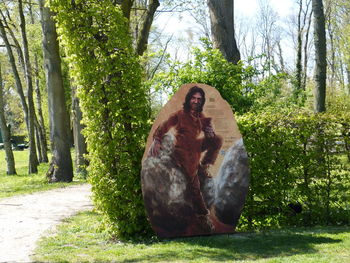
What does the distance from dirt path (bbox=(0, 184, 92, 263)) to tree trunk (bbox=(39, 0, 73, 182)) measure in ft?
4.70

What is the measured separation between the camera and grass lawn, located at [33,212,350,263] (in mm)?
7160

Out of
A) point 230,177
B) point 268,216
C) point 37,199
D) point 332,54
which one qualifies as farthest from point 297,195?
point 332,54

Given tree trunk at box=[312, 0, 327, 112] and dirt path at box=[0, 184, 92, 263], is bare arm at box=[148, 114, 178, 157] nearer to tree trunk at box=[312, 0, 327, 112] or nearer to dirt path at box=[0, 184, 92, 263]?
dirt path at box=[0, 184, 92, 263]

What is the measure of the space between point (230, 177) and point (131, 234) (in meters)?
2.05

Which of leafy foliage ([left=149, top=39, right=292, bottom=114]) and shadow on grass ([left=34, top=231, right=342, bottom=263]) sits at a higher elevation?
leafy foliage ([left=149, top=39, right=292, bottom=114])

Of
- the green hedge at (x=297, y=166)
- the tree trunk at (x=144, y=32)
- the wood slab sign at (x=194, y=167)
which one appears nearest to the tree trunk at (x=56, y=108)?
the tree trunk at (x=144, y=32)

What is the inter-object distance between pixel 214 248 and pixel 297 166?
2.65 metres

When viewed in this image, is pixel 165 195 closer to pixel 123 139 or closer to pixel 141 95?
pixel 123 139

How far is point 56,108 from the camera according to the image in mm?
17938

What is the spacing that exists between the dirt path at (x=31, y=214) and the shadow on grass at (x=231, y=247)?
2029 mm

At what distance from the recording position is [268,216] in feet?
31.3

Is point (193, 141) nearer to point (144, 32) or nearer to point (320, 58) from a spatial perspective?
point (320, 58)

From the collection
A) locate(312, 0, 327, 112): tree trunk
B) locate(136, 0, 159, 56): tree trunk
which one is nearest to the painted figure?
locate(312, 0, 327, 112): tree trunk

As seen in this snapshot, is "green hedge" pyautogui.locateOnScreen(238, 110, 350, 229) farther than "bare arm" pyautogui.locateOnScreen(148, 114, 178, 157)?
Yes
